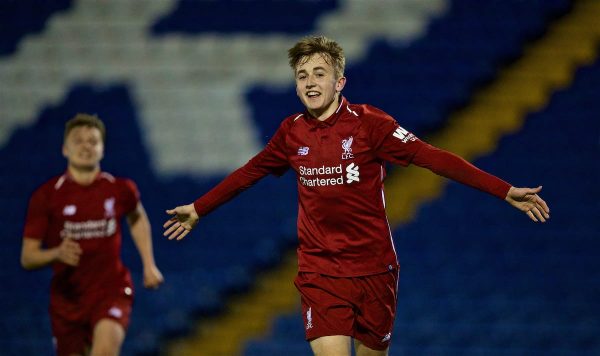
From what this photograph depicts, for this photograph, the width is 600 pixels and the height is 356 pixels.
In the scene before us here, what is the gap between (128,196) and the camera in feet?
16.4

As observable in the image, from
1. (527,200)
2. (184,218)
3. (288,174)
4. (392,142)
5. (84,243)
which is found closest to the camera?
(527,200)

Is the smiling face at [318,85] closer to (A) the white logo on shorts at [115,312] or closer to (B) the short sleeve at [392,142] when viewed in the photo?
(B) the short sleeve at [392,142]

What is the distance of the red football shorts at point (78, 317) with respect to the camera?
4.75 metres

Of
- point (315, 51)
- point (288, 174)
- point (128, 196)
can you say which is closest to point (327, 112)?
point (315, 51)

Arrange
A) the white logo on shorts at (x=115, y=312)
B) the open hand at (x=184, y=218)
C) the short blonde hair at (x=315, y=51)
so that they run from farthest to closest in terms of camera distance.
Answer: the white logo on shorts at (x=115, y=312)
the open hand at (x=184, y=218)
the short blonde hair at (x=315, y=51)

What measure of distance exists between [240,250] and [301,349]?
785 mm

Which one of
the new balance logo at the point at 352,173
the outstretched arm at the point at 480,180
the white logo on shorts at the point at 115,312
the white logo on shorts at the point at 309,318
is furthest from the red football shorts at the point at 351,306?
the white logo on shorts at the point at 115,312

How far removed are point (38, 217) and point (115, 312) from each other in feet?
2.07

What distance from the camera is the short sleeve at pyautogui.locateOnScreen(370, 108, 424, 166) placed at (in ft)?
12.8

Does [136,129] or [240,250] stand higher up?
[136,129]

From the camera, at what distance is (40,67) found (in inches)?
262

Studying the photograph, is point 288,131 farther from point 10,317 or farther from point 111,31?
point 10,317

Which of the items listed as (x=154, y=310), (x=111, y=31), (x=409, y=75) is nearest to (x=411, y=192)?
(x=409, y=75)

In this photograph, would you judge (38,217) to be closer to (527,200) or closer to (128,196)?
(128,196)
